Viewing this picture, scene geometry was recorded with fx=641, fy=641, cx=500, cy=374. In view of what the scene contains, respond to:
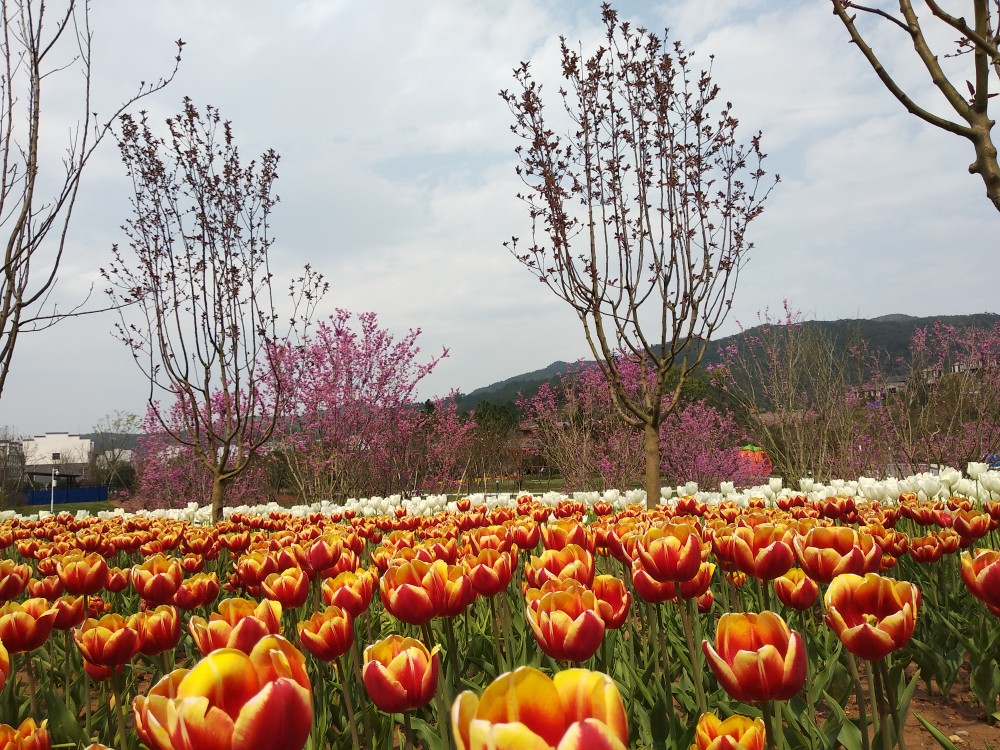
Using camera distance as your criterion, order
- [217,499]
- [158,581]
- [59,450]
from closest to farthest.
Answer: [158,581], [217,499], [59,450]

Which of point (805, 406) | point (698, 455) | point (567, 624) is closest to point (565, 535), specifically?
point (567, 624)

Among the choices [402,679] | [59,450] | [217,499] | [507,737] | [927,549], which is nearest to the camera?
[507,737]

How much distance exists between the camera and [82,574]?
2709mm

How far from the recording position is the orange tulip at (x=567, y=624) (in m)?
1.50

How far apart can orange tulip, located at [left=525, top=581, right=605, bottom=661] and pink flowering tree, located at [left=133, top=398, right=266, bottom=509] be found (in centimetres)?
1613

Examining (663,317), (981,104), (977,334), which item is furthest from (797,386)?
(981,104)

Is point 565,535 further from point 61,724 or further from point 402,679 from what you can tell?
point 61,724

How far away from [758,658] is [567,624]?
1.47 ft

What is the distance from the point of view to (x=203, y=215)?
842cm

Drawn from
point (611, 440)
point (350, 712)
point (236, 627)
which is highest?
point (236, 627)

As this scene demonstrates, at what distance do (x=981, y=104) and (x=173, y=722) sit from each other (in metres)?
3.46

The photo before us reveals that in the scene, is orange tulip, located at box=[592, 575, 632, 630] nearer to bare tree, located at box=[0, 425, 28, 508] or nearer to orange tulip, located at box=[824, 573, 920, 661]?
orange tulip, located at box=[824, 573, 920, 661]

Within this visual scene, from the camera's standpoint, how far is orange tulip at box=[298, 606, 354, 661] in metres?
1.71

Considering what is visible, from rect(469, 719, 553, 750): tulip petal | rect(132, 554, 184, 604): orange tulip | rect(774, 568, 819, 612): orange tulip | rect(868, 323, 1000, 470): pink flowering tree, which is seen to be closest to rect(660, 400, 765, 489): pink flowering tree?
rect(868, 323, 1000, 470): pink flowering tree
